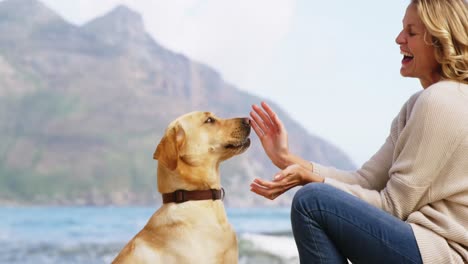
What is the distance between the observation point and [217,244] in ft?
6.91

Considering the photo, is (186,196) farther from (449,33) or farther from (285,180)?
(449,33)

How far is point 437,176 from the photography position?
70.6 inches

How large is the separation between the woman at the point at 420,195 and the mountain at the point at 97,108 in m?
17.6

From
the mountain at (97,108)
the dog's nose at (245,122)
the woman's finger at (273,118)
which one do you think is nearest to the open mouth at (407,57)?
the woman's finger at (273,118)

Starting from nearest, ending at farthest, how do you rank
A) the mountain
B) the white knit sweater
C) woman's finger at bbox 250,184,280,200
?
the white knit sweater, woman's finger at bbox 250,184,280,200, the mountain

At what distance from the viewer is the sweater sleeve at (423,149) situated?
5.77 feet

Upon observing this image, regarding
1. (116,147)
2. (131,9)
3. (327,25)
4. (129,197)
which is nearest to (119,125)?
(116,147)

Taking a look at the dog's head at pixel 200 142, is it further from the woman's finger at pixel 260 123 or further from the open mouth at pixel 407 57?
the open mouth at pixel 407 57

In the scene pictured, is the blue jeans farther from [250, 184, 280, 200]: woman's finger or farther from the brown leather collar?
the brown leather collar

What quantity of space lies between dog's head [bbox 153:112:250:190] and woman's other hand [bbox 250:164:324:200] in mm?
277

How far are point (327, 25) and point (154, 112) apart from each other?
6.96m

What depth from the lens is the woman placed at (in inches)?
69.2

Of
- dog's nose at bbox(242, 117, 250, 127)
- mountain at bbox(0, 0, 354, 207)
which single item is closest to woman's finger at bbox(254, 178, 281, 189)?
dog's nose at bbox(242, 117, 250, 127)

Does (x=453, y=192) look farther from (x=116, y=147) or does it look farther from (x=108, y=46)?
(x=108, y=46)
